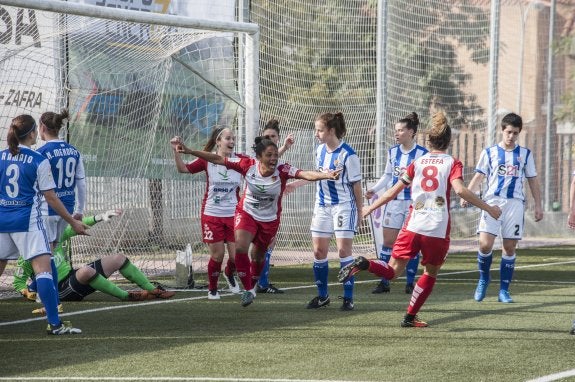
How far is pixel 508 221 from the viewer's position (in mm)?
12102

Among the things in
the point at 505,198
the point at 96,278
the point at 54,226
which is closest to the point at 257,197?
the point at 96,278

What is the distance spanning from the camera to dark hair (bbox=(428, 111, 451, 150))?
31.3ft

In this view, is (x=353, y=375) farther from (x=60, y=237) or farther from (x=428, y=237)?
(x=60, y=237)

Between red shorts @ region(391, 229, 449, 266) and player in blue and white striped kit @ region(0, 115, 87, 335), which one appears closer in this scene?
player in blue and white striped kit @ region(0, 115, 87, 335)

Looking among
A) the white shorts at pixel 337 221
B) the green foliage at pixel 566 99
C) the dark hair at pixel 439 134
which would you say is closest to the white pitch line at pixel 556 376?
the dark hair at pixel 439 134

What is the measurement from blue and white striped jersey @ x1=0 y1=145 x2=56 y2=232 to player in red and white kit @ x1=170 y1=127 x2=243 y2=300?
295 cm

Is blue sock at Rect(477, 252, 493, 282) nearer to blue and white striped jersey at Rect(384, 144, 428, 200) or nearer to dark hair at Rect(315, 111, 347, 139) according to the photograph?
blue and white striped jersey at Rect(384, 144, 428, 200)

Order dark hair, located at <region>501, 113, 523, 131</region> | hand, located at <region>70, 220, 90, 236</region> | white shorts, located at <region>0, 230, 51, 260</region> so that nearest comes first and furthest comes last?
1. white shorts, located at <region>0, 230, 51, 260</region>
2. hand, located at <region>70, 220, 90, 236</region>
3. dark hair, located at <region>501, 113, 523, 131</region>

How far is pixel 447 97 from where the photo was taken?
866 inches

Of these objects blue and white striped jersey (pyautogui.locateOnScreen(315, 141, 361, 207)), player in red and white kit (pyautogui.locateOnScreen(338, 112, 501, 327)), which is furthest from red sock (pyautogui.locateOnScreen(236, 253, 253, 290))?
player in red and white kit (pyautogui.locateOnScreen(338, 112, 501, 327))

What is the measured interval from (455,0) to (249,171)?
1232 cm

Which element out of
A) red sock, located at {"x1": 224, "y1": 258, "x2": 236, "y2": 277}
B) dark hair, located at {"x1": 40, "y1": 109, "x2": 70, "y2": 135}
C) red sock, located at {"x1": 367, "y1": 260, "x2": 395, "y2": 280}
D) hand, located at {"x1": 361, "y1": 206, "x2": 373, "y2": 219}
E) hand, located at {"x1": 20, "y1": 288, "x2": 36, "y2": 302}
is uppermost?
dark hair, located at {"x1": 40, "y1": 109, "x2": 70, "y2": 135}

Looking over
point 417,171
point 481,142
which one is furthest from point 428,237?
point 481,142

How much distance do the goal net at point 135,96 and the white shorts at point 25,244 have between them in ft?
14.4
